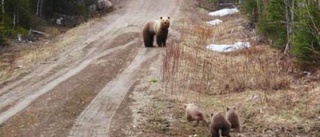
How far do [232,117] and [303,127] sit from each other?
4.83 ft

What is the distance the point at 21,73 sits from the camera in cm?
1903

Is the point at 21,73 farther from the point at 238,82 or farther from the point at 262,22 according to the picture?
the point at 262,22

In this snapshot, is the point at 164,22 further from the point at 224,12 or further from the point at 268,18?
the point at 224,12

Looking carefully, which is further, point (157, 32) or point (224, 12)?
point (224, 12)

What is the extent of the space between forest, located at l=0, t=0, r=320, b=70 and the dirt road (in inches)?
174

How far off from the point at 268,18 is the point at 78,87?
8.70 meters

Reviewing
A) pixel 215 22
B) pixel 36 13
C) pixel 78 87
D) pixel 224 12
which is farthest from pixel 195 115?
pixel 224 12

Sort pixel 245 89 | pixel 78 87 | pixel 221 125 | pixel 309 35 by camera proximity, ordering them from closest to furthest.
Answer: pixel 221 125, pixel 245 89, pixel 309 35, pixel 78 87

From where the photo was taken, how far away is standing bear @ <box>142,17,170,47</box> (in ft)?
70.5

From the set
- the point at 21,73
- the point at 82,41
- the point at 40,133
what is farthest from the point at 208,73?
the point at 82,41

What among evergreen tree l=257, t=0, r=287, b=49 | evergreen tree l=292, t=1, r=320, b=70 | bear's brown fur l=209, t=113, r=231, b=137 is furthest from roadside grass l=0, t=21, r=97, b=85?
bear's brown fur l=209, t=113, r=231, b=137

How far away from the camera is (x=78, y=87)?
51.9 ft

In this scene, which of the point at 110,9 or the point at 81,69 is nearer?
the point at 81,69

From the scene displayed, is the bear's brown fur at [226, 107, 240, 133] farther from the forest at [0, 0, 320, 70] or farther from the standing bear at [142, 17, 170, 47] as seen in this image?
the standing bear at [142, 17, 170, 47]
